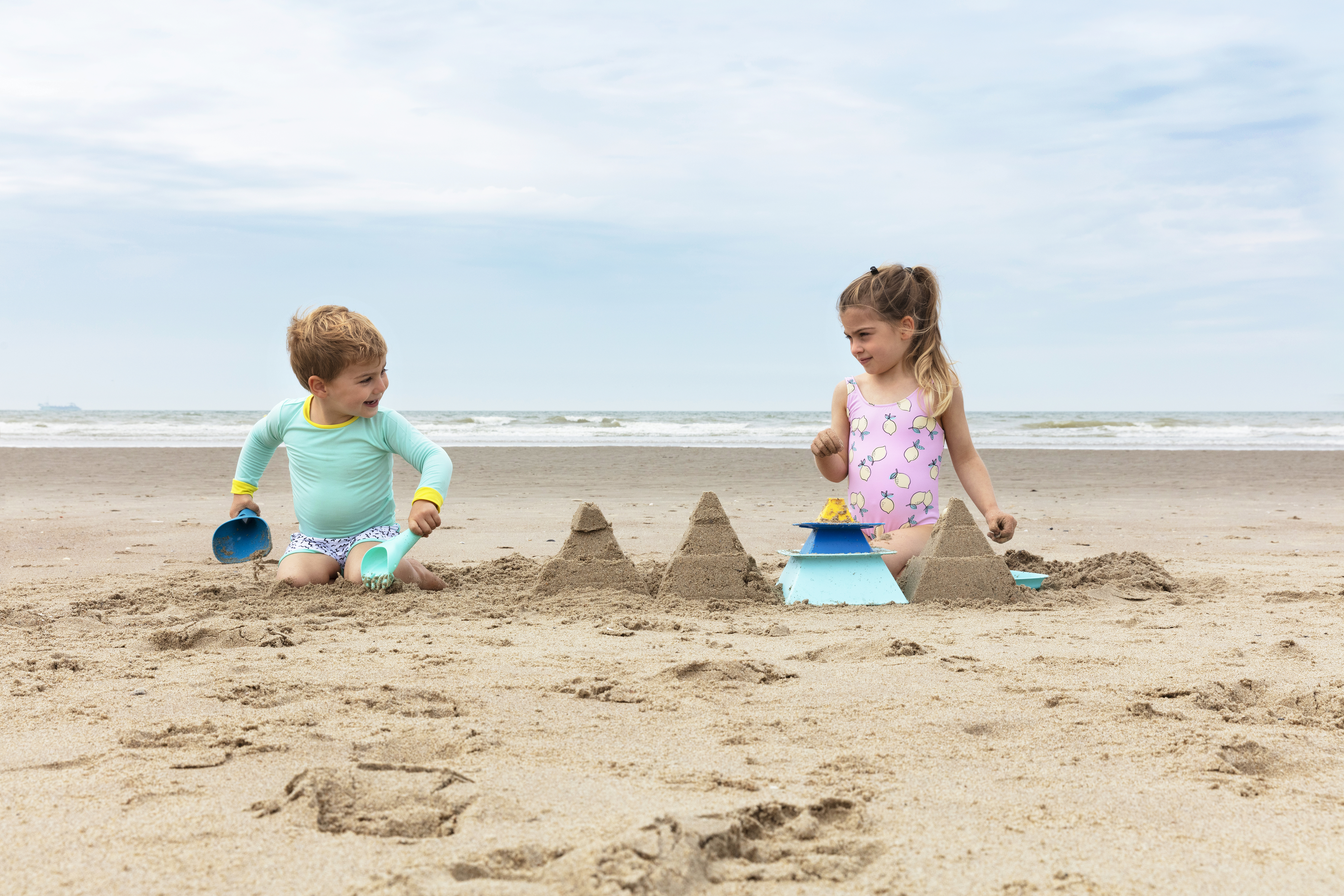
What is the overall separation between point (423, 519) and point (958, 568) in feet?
6.90

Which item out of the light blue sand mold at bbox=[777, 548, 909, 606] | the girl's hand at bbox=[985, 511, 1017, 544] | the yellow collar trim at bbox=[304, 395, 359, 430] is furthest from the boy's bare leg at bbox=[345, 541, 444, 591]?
the girl's hand at bbox=[985, 511, 1017, 544]

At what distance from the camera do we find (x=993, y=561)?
3859 mm

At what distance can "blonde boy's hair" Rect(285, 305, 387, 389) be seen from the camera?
399 centimetres

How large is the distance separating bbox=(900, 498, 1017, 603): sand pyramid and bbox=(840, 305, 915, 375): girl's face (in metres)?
0.77

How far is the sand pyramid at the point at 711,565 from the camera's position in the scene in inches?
151

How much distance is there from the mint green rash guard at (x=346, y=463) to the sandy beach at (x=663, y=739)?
399 millimetres

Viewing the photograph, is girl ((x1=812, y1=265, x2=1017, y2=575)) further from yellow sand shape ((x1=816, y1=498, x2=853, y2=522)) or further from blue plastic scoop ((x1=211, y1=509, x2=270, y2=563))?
blue plastic scoop ((x1=211, y1=509, x2=270, y2=563))

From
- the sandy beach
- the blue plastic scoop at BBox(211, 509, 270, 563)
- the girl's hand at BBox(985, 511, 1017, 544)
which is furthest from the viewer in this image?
the blue plastic scoop at BBox(211, 509, 270, 563)

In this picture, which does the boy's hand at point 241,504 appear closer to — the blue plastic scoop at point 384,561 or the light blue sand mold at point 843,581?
the blue plastic scoop at point 384,561

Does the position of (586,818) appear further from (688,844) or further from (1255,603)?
(1255,603)

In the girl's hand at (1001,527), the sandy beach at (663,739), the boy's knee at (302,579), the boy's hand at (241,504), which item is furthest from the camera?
the boy's hand at (241,504)

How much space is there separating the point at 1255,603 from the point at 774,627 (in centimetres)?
197

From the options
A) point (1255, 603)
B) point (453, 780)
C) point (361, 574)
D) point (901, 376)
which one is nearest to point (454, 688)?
point (453, 780)

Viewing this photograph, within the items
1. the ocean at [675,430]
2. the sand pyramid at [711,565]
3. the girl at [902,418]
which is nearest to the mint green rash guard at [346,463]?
the sand pyramid at [711,565]
